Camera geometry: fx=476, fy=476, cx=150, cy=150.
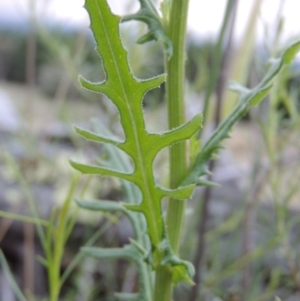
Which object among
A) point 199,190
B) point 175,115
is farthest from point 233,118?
point 199,190

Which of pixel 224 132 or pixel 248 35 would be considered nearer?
pixel 224 132

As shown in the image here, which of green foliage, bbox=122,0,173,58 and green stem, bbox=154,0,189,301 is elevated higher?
green foliage, bbox=122,0,173,58

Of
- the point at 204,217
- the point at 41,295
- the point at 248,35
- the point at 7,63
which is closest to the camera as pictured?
the point at 204,217

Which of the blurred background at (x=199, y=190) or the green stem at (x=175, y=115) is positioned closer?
the green stem at (x=175, y=115)

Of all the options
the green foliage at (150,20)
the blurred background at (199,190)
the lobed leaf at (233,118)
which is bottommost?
the blurred background at (199,190)

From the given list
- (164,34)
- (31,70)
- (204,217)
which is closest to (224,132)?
(164,34)

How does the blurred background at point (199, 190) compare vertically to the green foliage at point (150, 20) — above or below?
below

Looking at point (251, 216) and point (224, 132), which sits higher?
point (224, 132)

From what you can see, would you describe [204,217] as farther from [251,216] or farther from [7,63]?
[7,63]
